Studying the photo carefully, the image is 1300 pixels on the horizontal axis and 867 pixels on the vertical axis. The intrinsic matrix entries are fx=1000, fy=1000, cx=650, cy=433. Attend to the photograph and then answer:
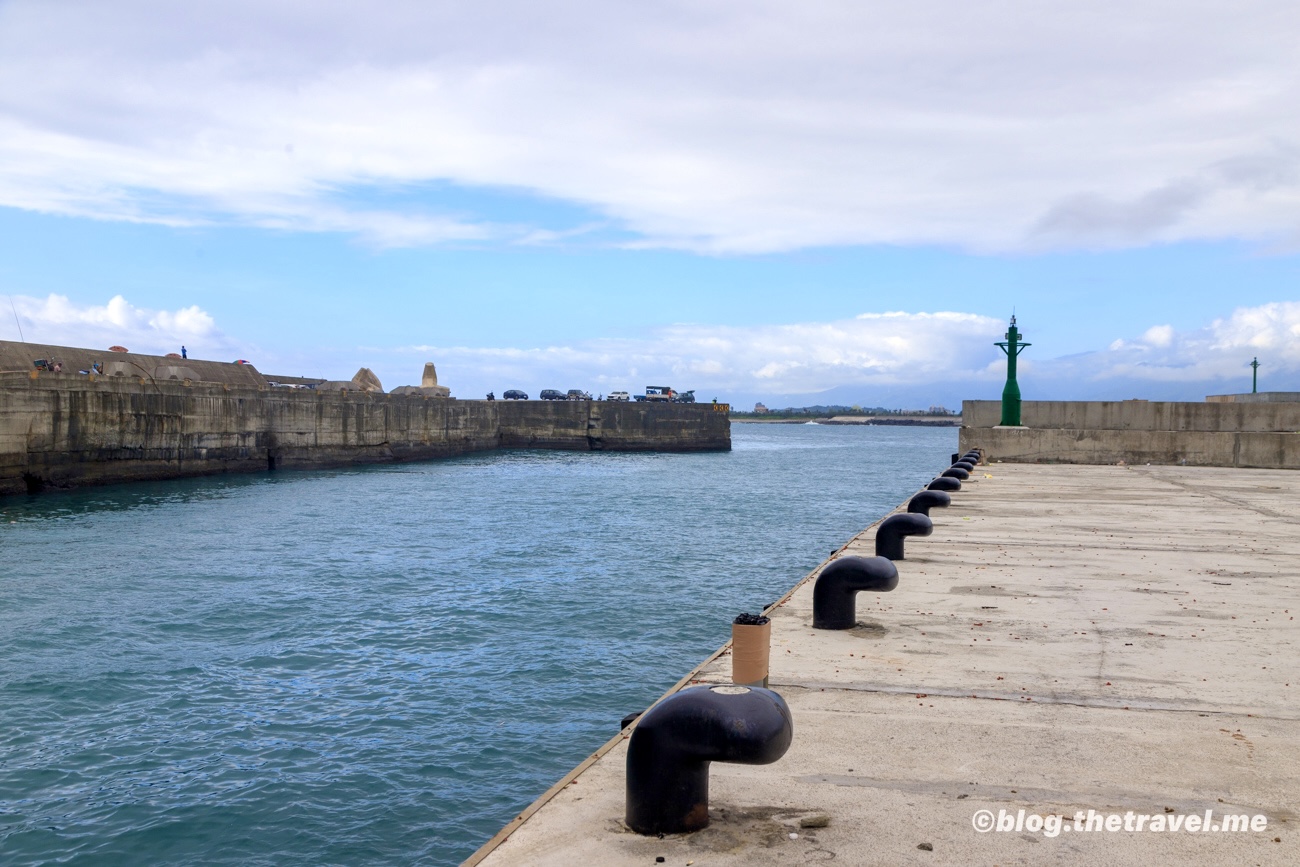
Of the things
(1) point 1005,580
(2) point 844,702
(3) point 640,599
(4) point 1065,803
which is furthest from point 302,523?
(4) point 1065,803

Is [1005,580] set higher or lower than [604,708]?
higher

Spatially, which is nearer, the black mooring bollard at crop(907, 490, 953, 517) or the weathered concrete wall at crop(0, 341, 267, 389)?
the black mooring bollard at crop(907, 490, 953, 517)

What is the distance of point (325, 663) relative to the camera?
549 inches

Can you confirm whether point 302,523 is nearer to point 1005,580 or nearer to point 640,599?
point 640,599

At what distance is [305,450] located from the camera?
56.7 meters

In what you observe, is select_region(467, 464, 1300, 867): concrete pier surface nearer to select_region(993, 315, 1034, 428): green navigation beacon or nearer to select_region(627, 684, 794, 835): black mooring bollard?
select_region(627, 684, 794, 835): black mooring bollard

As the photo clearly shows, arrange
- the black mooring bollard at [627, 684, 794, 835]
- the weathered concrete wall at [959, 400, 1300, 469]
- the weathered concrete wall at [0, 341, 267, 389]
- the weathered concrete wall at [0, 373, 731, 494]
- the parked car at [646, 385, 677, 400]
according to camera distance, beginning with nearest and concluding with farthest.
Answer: the black mooring bollard at [627, 684, 794, 835], the weathered concrete wall at [959, 400, 1300, 469], the weathered concrete wall at [0, 373, 731, 494], the weathered concrete wall at [0, 341, 267, 389], the parked car at [646, 385, 677, 400]

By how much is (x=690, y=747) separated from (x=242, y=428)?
1999 inches

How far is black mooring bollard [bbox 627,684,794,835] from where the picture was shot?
485 cm

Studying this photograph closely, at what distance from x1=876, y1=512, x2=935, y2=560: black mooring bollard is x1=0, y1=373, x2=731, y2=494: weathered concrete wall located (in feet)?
111

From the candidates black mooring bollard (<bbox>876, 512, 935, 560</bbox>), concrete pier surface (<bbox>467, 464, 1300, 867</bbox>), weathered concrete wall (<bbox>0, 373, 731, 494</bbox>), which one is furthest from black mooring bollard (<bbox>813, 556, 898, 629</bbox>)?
weathered concrete wall (<bbox>0, 373, 731, 494</bbox>)

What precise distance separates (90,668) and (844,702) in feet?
37.3

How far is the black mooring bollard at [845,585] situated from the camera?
937 centimetres

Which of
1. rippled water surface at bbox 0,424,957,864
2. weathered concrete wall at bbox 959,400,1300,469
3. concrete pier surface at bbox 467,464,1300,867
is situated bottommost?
rippled water surface at bbox 0,424,957,864
